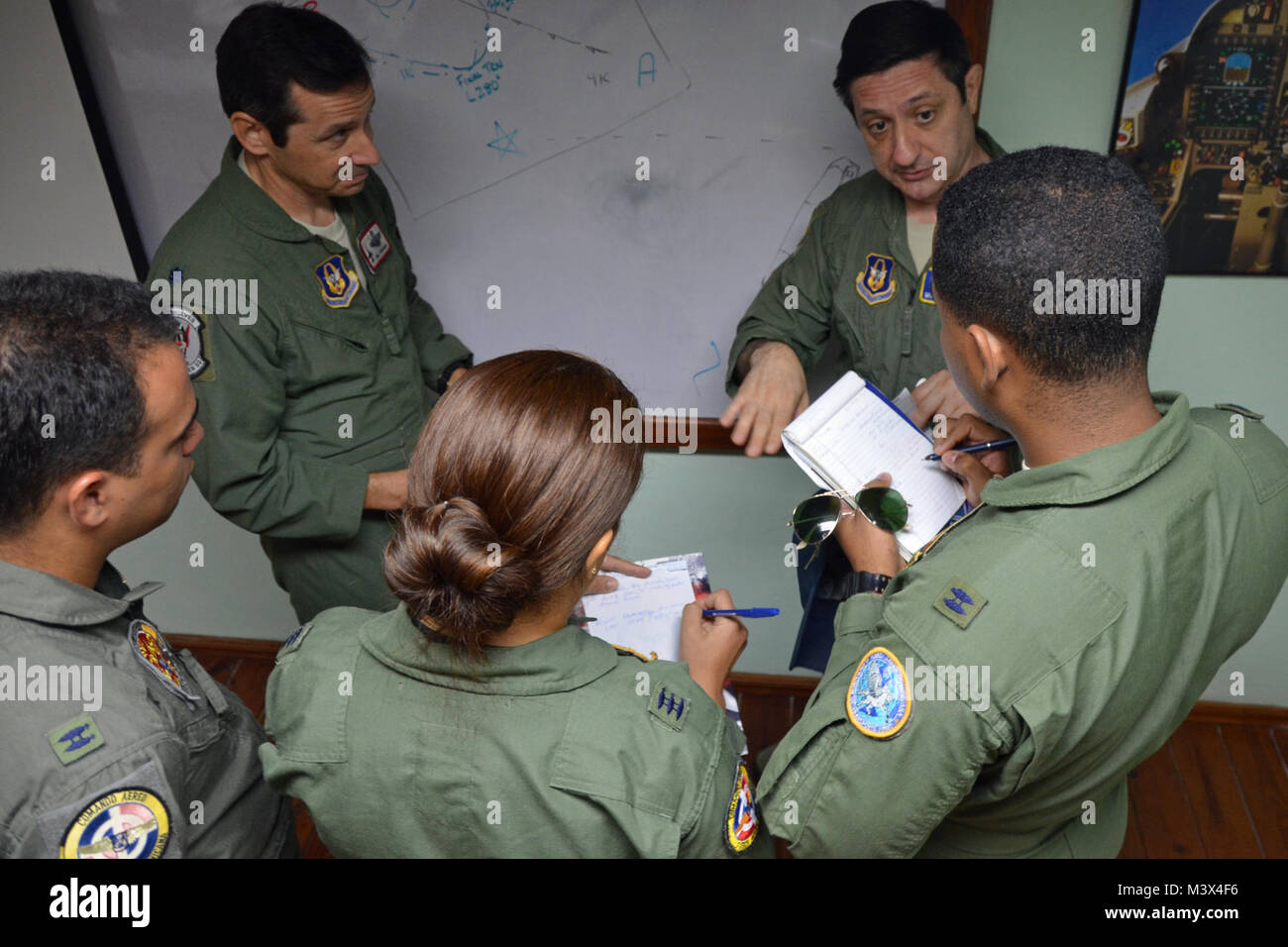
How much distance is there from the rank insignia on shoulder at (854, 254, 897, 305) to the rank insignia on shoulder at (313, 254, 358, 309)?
41.0 inches

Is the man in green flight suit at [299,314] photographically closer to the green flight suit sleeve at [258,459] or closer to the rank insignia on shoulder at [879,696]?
the green flight suit sleeve at [258,459]

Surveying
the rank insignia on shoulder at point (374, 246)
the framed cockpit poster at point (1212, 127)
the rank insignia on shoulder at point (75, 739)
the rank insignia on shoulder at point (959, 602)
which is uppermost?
the framed cockpit poster at point (1212, 127)

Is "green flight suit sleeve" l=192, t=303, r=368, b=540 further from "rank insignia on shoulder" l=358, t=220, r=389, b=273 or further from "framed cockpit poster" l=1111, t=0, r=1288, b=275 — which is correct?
"framed cockpit poster" l=1111, t=0, r=1288, b=275

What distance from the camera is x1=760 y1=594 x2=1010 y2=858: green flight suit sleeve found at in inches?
43.1

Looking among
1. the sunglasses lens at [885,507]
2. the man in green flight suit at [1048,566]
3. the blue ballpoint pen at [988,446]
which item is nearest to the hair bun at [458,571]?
the man in green flight suit at [1048,566]

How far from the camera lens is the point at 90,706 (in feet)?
3.57

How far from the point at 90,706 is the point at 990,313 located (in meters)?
1.10

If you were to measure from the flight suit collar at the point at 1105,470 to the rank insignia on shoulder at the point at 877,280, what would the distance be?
3.05 feet

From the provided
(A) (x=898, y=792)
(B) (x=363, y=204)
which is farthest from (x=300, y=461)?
(A) (x=898, y=792)

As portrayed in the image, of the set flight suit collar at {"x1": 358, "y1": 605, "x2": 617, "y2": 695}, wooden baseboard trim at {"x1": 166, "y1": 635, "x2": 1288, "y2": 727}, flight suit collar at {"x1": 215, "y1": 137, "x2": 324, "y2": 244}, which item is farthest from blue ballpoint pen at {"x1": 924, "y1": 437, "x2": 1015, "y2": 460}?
flight suit collar at {"x1": 215, "y1": 137, "x2": 324, "y2": 244}

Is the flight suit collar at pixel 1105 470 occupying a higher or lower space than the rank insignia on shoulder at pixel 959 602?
higher

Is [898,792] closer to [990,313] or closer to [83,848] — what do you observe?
[990,313]

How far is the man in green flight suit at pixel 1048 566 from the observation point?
1.08m
